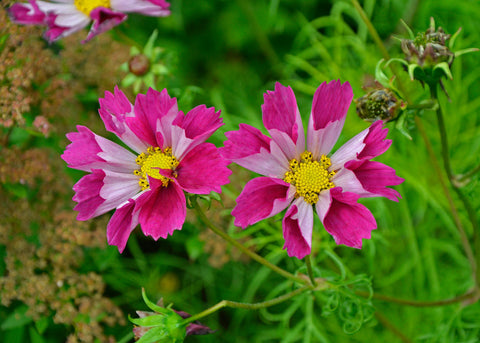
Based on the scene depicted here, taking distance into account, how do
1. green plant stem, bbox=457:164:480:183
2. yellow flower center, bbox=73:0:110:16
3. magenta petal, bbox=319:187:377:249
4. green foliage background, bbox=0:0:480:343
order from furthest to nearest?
green foliage background, bbox=0:0:480:343 → yellow flower center, bbox=73:0:110:16 → green plant stem, bbox=457:164:480:183 → magenta petal, bbox=319:187:377:249

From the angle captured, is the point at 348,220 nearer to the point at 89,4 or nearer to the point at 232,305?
the point at 232,305

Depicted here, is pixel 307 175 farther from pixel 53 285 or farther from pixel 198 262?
pixel 198 262

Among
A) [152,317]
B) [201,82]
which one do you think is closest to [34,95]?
[152,317]

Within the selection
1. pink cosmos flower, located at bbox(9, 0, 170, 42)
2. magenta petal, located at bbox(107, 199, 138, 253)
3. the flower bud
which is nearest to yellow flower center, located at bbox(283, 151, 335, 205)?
the flower bud

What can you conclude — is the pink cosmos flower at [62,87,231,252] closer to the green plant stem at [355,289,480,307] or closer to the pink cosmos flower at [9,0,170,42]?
the pink cosmos flower at [9,0,170,42]

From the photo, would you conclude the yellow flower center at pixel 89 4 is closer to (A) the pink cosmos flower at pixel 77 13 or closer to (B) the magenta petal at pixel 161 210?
(A) the pink cosmos flower at pixel 77 13

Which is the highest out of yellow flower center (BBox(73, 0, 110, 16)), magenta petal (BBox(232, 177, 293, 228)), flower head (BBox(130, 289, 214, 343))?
yellow flower center (BBox(73, 0, 110, 16))
